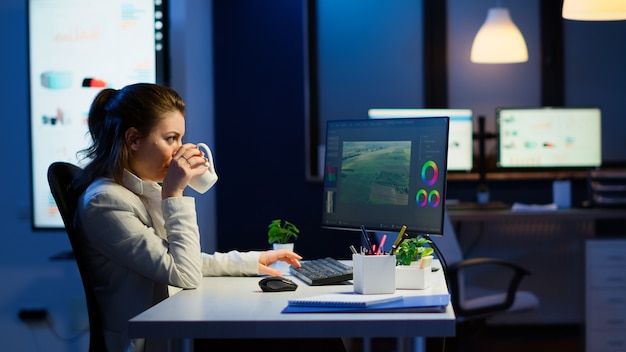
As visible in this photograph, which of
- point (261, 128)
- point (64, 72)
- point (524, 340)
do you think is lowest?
point (524, 340)

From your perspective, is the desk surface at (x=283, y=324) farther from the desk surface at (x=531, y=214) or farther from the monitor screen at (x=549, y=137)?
the monitor screen at (x=549, y=137)

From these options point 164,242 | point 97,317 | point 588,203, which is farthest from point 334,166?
point 588,203

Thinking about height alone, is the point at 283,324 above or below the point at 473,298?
above

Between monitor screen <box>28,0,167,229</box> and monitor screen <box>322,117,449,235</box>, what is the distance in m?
1.62

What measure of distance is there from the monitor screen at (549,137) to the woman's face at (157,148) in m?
3.01

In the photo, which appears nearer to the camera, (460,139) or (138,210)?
(138,210)

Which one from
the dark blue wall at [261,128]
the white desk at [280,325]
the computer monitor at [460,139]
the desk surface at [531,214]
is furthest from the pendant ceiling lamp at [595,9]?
the dark blue wall at [261,128]

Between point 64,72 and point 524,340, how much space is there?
290 centimetres

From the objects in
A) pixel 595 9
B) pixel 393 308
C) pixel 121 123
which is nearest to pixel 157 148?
pixel 121 123

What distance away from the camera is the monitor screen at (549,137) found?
16.6 feet

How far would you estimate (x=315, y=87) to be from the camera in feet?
17.3

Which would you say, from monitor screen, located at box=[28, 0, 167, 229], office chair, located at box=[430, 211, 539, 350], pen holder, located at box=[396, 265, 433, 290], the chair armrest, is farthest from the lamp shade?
pen holder, located at box=[396, 265, 433, 290]

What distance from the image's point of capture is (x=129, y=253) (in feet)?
7.20

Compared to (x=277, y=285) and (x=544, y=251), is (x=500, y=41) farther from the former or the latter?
(x=277, y=285)
